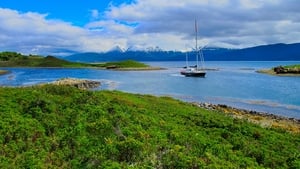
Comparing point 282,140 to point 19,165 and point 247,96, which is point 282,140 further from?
point 247,96

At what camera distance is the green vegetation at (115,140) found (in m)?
13.4

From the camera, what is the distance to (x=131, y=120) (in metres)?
18.7

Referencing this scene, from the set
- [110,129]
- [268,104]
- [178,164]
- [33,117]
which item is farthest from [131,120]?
[268,104]

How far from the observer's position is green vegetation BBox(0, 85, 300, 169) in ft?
44.1

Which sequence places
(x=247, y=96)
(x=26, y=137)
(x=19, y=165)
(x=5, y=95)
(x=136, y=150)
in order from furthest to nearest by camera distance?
(x=247, y=96)
(x=5, y=95)
(x=26, y=137)
(x=136, y=150)
(x=19, y=165)

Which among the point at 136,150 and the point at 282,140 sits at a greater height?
the point at 136,150

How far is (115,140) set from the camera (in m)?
14.9

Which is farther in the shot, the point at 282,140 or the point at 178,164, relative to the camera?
the point at 282,140

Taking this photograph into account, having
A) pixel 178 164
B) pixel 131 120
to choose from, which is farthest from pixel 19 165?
pixel 131 120

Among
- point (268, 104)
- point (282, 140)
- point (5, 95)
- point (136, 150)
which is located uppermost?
point (5, 95)

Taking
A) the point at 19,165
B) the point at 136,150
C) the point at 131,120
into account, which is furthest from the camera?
the point at 131,120

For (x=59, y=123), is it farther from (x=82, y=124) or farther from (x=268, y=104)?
(x=268, y=104)

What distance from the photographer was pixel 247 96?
236ft

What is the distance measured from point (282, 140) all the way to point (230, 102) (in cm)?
4379
